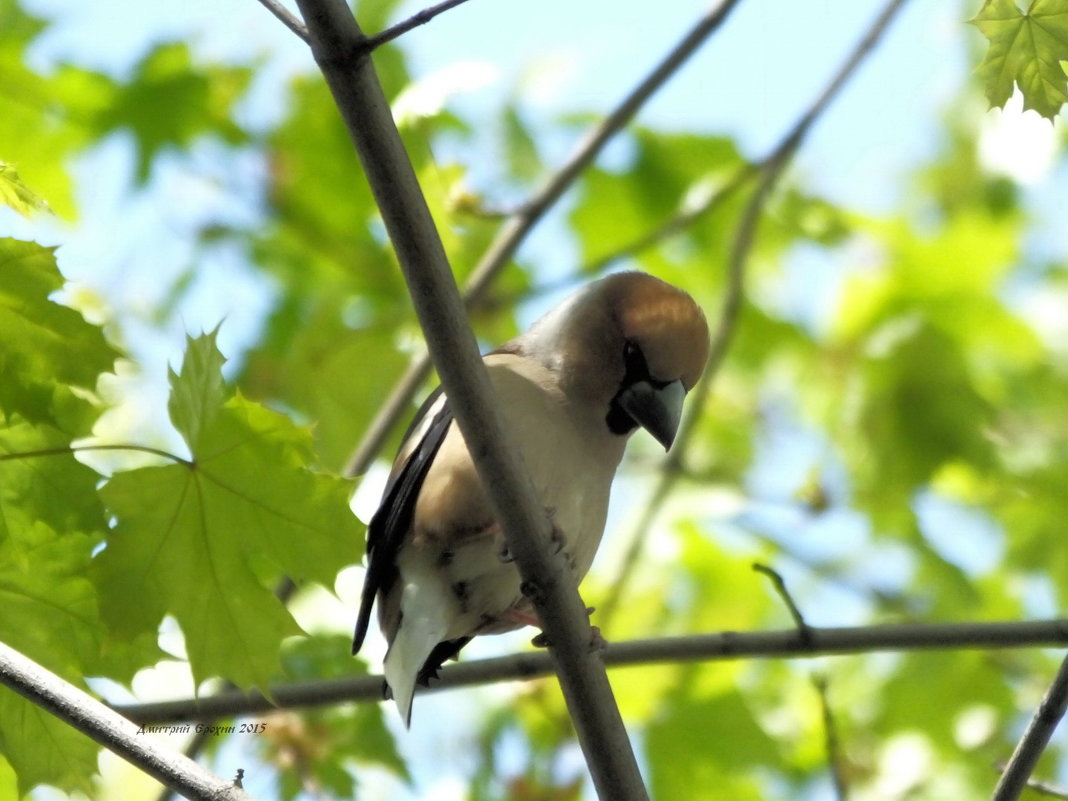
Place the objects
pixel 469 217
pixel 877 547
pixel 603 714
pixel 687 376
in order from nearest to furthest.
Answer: pixel 603 714
pixel 687 376
pixel 469 217
pixel 877 547

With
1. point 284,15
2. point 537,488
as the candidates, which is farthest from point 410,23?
point 537,488

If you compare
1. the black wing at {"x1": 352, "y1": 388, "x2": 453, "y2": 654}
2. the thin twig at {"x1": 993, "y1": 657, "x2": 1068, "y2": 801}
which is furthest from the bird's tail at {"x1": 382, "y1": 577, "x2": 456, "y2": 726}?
the thin twig at {"x1": 993, "y1": 657, "x2": 1068, "y2": 801}

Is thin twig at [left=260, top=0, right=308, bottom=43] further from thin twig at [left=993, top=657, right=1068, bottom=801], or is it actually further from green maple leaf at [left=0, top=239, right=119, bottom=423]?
thin twig at [left=993, top=657, right=1068, bottom=801]

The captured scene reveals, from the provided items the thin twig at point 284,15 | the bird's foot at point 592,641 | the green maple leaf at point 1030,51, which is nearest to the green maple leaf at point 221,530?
the bird's foot at point 592,641

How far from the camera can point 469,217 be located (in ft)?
17.7

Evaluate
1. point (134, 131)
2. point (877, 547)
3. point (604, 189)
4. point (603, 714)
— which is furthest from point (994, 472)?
point (134, 131)

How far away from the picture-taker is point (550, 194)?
530 centimetres

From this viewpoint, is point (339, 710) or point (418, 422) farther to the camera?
point (339, 710)

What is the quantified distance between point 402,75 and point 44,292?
298 cm

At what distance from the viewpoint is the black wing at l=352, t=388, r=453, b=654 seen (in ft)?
13.3

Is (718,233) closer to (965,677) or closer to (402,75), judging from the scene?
(402,75)

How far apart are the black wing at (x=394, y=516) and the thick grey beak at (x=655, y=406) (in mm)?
638

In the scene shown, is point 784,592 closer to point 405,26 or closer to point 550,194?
point 405,26

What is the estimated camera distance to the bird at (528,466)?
154 inches
